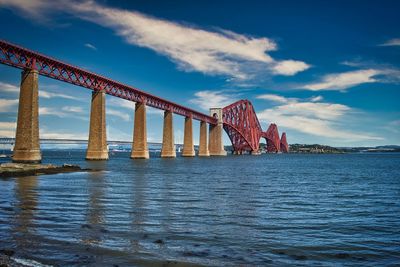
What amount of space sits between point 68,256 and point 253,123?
17647 centimetres

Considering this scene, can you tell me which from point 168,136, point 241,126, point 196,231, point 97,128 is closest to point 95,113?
point 97,128

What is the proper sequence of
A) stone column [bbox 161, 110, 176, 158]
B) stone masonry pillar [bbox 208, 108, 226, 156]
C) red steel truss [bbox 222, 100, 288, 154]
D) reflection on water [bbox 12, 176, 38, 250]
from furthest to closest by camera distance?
red steel truss [bbox 222, 100, 288, 154], stone masonry pillar [bbox 208, 108, 226, 156], stone column [bbox 161, 110, 176, 158], reflection on water [bbox 12, 176, 38, 250]

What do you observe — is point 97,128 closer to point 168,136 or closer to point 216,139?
point 168,136

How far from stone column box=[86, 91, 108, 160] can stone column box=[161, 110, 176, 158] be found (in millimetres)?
28268

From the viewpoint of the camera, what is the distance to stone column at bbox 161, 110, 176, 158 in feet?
312

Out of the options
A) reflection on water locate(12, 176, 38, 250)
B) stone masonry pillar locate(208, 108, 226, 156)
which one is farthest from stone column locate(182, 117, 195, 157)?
reflection on water locate(12, 176, 38, 250)

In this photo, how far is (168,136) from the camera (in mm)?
94938

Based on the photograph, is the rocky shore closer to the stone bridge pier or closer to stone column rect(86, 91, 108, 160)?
the stone bridge pier

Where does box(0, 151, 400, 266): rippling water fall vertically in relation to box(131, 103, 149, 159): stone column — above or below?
below

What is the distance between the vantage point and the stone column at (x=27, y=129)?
1816 inches

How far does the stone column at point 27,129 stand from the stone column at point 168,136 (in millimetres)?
48574

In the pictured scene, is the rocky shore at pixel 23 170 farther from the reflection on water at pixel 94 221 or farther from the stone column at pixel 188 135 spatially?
the stone column at pixel 188 135

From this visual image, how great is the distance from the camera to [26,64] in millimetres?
50531

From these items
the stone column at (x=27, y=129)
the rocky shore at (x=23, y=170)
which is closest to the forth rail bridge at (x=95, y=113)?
the stone column at (x=27, y=129)
